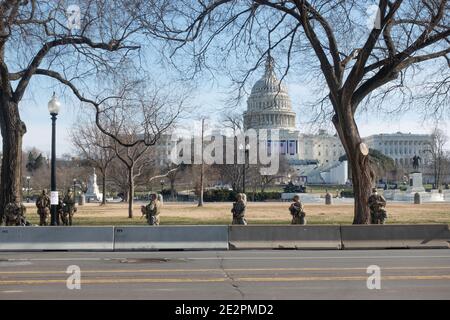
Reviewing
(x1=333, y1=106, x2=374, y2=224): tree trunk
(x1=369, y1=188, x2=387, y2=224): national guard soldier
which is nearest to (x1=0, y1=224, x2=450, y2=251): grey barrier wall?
(x1=369, y1=188, x2=387, y2=224): national guard soldier

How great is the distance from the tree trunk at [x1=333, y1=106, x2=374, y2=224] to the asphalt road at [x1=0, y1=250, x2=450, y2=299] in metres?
6.24

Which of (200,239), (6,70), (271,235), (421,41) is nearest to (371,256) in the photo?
(271,235)

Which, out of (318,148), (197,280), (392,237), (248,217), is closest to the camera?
(197,280)

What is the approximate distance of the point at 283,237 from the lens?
18.0 m

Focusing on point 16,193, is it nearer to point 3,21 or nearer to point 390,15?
point 3,21

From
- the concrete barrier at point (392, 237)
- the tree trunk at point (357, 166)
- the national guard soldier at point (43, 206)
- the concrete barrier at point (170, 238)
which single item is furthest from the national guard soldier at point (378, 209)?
the national guard soldier at point (43, 206)

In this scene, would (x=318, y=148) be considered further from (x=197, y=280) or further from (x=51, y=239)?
(x=197, y=280)

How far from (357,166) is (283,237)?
6331mm

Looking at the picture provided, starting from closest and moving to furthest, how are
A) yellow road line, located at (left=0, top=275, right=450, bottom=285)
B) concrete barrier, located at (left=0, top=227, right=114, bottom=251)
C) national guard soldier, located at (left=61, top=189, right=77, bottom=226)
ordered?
yellow road line, located at (left=0, top=275, right=450, bottom=285)
concrete barrier, located at (left=0, top=227, right=114, bottom=251)
national guard soldier, located at (left=61, top=189, right=77, bottom=226)

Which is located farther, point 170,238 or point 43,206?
point 43,206

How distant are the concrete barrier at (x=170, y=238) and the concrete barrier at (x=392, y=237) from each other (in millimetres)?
3794

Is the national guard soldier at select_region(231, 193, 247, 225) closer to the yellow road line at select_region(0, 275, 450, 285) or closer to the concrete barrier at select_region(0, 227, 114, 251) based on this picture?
the concrete barrier at select_region(0, 227, 114, 251)

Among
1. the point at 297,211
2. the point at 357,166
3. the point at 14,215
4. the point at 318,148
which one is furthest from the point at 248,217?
the point at 318,148

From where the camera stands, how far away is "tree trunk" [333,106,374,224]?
22.7 m
